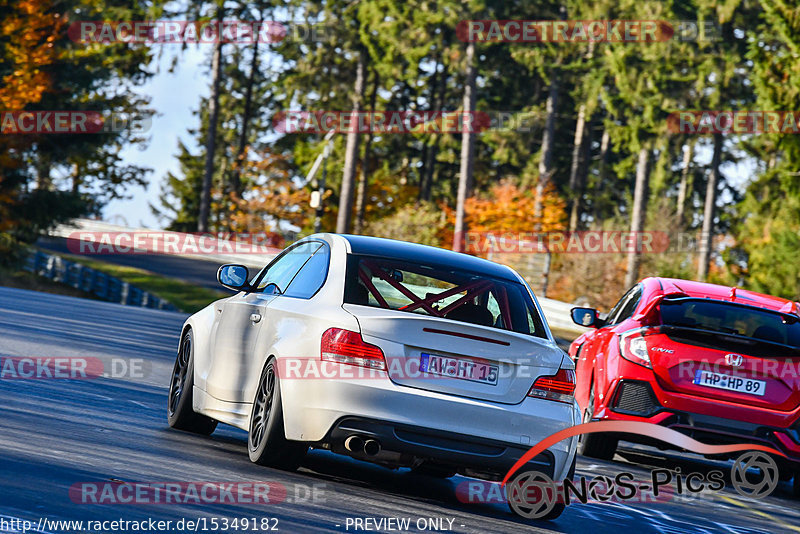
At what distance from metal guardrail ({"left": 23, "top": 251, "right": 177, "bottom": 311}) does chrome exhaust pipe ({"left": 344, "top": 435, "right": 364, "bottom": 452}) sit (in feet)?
98.5

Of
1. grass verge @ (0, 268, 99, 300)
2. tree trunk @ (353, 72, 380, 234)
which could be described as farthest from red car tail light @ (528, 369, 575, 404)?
tree trunk @ (353, 72, 380, 234)

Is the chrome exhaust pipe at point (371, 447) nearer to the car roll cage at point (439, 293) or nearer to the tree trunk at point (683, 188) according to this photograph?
the car roll cage at point (439, 293)

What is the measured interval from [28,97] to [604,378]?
3543cm

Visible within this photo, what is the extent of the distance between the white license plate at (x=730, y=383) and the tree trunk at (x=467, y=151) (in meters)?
39.8

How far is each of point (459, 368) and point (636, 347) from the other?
4.15 m

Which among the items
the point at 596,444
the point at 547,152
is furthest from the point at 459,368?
the point at 547,152

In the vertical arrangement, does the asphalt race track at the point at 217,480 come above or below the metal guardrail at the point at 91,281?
above

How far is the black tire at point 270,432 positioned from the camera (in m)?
8.14

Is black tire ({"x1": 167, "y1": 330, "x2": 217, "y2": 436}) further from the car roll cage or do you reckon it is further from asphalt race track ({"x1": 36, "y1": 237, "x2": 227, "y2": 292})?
asphalt race track ({"x1": 36, "y1": 237, "x2": 227, "y2": 292})

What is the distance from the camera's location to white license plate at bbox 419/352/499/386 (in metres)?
7.81

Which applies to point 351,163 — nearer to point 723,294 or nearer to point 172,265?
point 172,265

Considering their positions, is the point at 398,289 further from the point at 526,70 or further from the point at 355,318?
the point at 526,70

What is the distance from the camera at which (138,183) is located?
63125mm

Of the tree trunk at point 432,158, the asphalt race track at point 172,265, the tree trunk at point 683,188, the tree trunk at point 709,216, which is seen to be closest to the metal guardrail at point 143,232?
the asphalt race track at point 172,265
